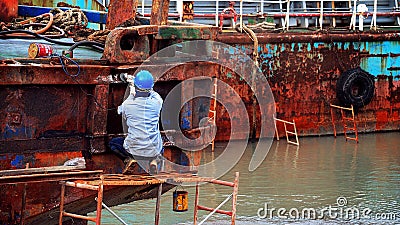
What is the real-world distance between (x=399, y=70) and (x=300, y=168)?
5.91 meters

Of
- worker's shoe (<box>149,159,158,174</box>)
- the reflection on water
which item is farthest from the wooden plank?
the reflection on water

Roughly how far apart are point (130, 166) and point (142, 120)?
47cm

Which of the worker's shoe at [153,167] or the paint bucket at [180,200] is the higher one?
the worker's shoe at [153,167]

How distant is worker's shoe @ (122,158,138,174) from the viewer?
690cm

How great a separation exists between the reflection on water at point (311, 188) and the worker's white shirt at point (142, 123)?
11.6 ft

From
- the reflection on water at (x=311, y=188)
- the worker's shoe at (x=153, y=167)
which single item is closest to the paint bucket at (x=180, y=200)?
the worker's shoe at (x=153, y=167)

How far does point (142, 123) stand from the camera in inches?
265

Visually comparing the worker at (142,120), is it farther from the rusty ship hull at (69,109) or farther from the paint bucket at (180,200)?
the paint bucket at (180,200)

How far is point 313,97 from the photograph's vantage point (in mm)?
17844

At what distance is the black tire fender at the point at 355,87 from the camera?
17.9 metres

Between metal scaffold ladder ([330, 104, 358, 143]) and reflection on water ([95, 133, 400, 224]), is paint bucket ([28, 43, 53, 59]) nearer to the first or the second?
reflection on water ([95, 133, 400, 224])

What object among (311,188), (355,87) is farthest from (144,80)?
(355,87)

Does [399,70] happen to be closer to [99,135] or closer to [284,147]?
[284,147]

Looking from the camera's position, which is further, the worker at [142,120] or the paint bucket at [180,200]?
the paint bucket at [180,200]
